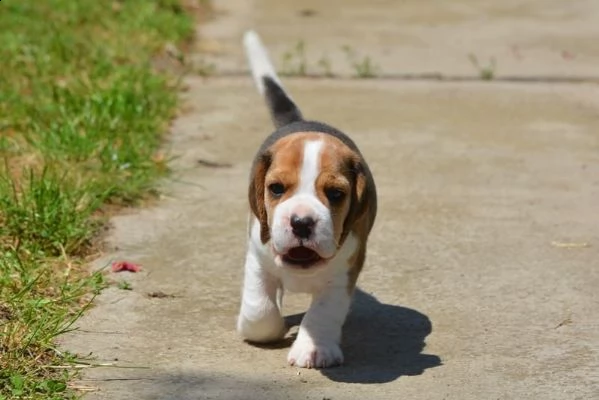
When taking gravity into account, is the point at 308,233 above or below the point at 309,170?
below

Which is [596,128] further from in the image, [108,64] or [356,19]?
[356,19]

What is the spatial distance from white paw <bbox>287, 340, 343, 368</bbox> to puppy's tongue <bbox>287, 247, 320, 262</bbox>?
366 mm

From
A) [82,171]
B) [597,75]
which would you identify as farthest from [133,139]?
[597,75]

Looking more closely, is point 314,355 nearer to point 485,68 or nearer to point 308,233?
point 308,233

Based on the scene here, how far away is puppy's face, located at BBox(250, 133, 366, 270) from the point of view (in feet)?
13.3

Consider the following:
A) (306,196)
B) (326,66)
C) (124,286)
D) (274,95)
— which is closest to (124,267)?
(124,286)

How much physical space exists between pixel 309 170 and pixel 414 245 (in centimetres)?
172

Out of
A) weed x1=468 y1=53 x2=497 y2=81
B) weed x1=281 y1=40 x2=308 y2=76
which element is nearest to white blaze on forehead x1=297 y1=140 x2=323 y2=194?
weed x1=281 y1=40 x2=308 y2=76

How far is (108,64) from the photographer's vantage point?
8484 millimetres

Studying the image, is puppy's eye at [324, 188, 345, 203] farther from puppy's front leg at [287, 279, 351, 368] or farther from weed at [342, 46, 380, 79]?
weed at [342, 46, 380, 79]

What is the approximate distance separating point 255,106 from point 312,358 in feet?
13.7

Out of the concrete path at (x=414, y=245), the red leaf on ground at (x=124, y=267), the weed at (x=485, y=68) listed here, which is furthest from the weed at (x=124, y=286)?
the weed at (x=485, y=68)

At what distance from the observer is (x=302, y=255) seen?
416cm

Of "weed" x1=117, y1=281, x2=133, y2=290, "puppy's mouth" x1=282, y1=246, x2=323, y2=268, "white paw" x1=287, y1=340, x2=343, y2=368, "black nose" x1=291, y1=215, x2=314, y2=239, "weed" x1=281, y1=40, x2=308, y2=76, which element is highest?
"black nose" x1=291, y1=215, x2=314, y2=239
